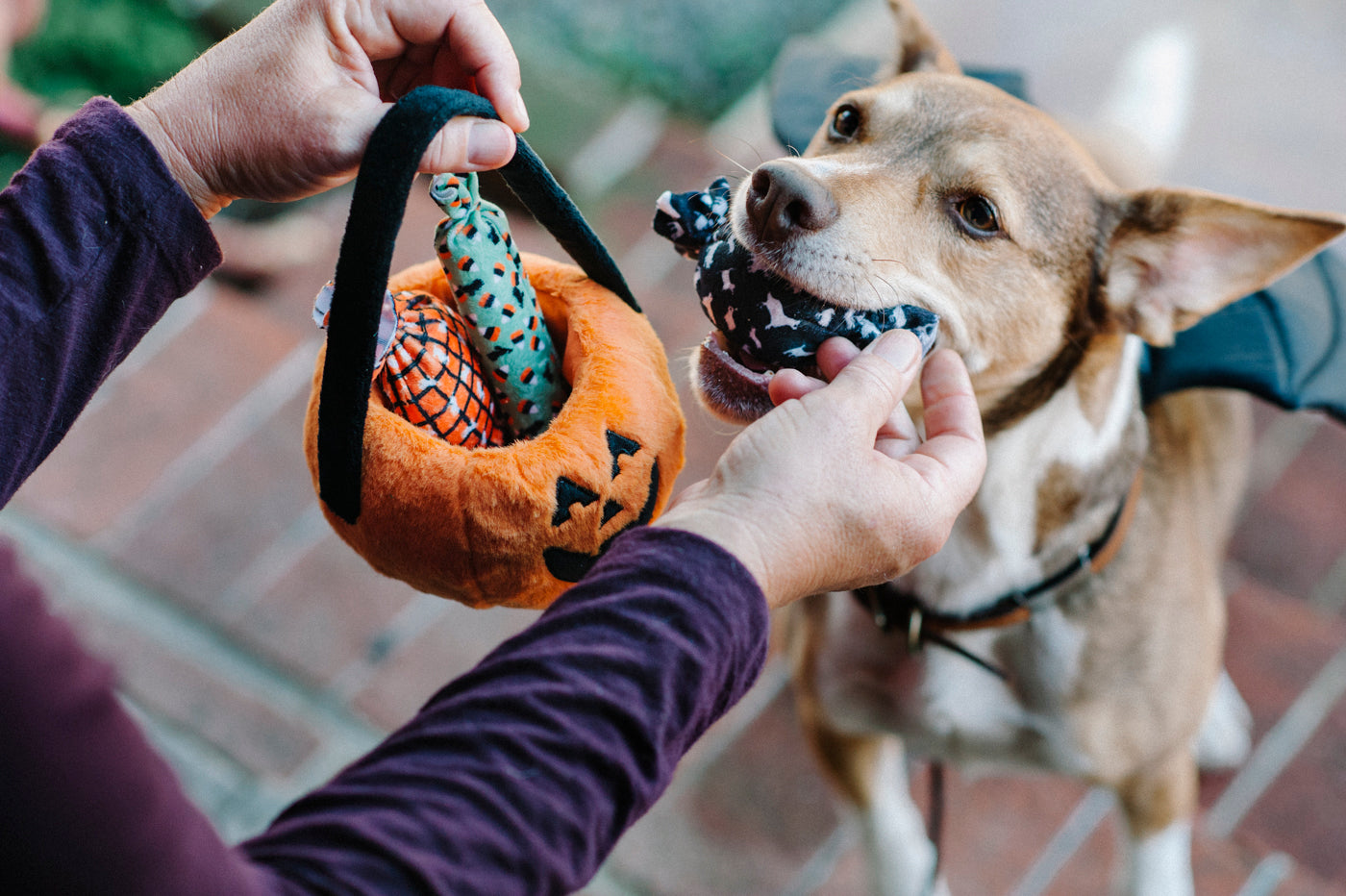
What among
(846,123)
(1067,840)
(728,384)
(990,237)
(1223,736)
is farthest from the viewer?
(1223,736)

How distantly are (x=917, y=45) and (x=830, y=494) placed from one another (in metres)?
0.82

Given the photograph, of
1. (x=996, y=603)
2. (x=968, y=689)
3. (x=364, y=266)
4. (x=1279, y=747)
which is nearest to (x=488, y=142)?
(x=364, y=266)

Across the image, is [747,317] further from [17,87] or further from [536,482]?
[17,87]

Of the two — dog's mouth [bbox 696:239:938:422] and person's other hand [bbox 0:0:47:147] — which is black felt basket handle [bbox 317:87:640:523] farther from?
person's other hand [bbox 0:0:47:147]

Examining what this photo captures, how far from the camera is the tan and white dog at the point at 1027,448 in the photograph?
3.08 ft

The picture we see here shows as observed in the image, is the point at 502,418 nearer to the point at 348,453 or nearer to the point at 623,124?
the point at 348,453

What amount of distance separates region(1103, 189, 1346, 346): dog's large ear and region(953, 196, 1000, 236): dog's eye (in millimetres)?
157

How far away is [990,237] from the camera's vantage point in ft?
3.23

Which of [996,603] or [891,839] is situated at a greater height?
[996,603]

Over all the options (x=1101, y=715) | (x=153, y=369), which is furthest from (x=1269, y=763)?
(x=153, y=369)

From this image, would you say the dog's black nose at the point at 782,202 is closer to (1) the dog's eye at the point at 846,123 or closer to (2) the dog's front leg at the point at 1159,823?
(1) the dog's eye at the point at 846,123

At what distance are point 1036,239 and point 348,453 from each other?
0.71m

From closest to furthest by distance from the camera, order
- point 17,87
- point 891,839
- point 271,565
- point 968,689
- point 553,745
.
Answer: point 553,745, point 968,689, point 891,839, point 271,565, point 17,87

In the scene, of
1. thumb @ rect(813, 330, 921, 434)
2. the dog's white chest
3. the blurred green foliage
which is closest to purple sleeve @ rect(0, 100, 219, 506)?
thumb @ rect(813, 330, 921, 434)
